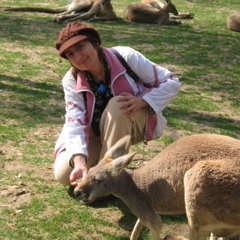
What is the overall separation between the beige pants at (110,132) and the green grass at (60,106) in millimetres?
231

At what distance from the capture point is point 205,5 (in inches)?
539

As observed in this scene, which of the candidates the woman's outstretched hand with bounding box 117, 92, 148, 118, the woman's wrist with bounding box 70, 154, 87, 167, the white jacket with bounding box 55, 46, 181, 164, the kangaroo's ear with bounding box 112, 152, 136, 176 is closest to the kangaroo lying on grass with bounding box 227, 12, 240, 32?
the white jacket with bounding box 55, 46, 181, 164

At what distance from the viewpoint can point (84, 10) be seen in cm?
1204

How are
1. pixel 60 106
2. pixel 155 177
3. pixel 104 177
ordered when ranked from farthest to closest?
1. pixel 60 106
2. pixel 155 177
3. pixel 104 177

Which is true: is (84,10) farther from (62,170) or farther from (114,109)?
(114,109)

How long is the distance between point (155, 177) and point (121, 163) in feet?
0.98

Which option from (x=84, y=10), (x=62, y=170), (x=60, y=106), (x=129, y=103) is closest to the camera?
(x=129, y=103)

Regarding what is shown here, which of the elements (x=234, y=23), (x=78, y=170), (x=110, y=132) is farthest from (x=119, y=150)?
(x=234, y=23)

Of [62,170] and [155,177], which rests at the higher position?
[155,177]

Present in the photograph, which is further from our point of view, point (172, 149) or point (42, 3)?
point (42, 3)

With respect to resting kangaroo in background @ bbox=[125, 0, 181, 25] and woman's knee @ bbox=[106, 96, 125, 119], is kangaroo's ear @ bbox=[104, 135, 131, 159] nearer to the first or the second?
woman's knee @ bbox=[106, 96, 125, 119]

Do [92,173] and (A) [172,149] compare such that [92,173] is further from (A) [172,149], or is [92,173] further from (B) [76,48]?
(B) [76,48]

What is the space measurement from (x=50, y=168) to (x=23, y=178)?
0.28 meters

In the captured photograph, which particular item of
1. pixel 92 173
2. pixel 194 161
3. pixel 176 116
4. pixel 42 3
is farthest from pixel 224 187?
pixel 42 3
